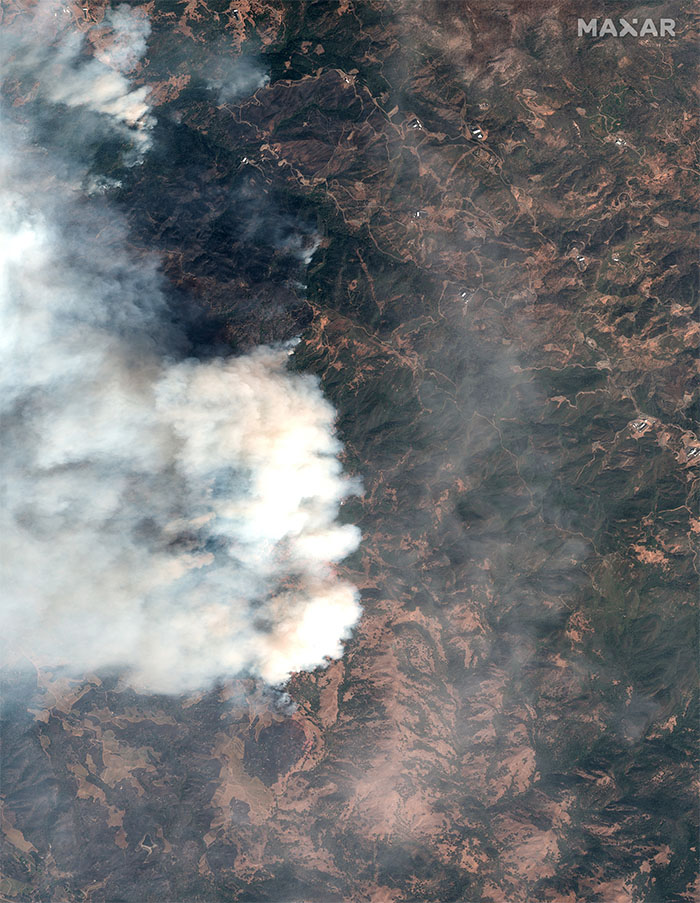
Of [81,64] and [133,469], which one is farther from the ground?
[81,64]

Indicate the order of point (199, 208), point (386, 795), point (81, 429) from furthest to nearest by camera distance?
point (386, 795), point (199, 208), point (81, 429)

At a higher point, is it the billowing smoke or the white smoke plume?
the white smoke plume

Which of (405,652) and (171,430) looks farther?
(405,652)

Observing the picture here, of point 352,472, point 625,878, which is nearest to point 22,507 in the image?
point 352,472

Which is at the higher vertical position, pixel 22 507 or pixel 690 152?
pixel 690 152

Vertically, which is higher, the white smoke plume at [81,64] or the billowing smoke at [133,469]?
the white smoke plume at [81,64]

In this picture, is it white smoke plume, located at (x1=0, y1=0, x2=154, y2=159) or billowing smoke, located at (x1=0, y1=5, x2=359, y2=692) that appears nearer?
billowing smoke, located at (x1=0, y1=5, x2=359, y2=692)

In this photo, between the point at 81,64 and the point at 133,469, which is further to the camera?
the point at 81,64

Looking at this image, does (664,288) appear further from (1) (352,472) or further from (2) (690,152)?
(1) (352,472)
